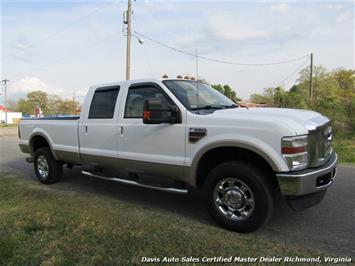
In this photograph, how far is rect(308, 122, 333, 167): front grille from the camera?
389cm

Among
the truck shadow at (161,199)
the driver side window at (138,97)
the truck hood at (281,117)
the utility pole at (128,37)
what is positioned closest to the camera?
the truck hood at (281,117)

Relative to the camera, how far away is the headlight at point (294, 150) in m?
3.74

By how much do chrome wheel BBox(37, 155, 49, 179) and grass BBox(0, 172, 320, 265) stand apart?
1.64m

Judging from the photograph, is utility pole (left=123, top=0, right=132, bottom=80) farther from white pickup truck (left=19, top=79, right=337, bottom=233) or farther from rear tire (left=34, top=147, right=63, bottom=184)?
white pickup truck (left=19, top=79, right=337, bottom=233)

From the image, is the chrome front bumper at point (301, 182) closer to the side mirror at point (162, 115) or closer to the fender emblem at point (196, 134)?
the fender emblem at point (196, 134)

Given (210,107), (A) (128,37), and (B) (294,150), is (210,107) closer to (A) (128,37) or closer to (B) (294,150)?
(B) (294,150)

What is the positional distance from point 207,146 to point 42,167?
14.0ft

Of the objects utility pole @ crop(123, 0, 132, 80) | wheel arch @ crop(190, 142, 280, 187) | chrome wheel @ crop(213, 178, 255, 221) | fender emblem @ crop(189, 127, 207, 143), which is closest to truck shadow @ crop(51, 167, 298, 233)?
chrome wheel @ crop(213, 178, 255, 221)

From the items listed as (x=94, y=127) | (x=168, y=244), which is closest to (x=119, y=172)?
(x=94, y=127)

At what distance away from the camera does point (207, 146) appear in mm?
4309

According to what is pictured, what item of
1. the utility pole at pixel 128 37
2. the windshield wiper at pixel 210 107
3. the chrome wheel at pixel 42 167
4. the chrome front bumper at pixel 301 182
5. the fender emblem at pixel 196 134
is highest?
the utility pole at pixel 128 37

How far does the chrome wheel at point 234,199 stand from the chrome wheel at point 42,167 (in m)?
4.14

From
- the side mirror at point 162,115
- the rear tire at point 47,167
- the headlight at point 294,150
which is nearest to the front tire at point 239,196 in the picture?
the headlight at point 294,150

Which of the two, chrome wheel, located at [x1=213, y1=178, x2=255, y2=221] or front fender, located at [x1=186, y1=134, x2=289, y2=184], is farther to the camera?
chrome wheel, located at [x1=213, y1=178, x2=255, y2=221]
